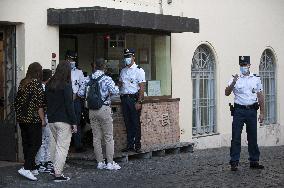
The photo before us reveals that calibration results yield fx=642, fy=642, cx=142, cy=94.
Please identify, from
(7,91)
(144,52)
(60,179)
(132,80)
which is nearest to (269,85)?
(144,52)

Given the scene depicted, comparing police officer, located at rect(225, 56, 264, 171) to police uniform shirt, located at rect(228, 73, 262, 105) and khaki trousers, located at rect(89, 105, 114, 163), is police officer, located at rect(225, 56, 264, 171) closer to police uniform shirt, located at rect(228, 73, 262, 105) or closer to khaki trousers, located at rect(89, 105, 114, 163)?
police uniform shirt, located at rect(228, 73, 262, 105)

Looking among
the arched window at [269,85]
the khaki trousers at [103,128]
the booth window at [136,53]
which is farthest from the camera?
the arched window at [269,85]

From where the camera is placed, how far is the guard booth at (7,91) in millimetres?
11992

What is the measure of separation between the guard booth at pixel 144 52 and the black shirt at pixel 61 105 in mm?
2494

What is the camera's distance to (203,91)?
16.7m

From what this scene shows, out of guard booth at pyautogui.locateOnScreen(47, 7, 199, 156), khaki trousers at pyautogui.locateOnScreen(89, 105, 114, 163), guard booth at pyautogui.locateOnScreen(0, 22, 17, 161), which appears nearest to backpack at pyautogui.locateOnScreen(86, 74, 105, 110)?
khaki trousers at pyautogui.locateOnScreen(89, 105, 114, 163)

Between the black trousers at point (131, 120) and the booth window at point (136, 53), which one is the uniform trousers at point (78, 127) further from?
the booth window at point (136, 53)

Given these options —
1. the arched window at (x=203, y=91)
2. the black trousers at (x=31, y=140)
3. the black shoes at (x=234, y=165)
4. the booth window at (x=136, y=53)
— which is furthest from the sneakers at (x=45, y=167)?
the arched window at (x=203, y=91)

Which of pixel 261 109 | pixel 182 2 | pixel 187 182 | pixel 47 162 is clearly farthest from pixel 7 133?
pixel 182 2

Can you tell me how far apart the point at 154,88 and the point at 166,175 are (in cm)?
376

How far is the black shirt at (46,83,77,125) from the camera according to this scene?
10031mm

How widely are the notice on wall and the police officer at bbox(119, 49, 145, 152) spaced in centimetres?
151

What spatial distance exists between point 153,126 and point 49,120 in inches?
154

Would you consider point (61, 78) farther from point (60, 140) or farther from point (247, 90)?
point (247, 90)
